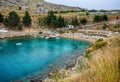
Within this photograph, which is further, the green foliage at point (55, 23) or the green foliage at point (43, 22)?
the green foliage at point (43, 22)

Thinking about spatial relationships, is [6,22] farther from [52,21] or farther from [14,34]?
[52,21]

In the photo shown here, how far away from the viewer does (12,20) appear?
74.8 metres

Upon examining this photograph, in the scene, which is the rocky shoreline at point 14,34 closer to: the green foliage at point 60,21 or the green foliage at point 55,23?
the green foliage at point 55,23

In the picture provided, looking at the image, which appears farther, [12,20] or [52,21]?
[52,21]

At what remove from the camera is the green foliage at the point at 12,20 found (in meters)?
74.6

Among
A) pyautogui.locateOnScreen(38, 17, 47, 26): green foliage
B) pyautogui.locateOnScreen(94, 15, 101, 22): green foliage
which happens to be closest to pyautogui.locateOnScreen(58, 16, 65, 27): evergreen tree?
pyautogui.locateOnScreen(38, 17, 47, 26): green foliage

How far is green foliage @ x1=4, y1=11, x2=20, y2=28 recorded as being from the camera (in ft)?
245

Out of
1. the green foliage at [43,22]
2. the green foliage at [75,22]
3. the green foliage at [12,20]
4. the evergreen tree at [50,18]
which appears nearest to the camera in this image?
the green foliage at [12,20]

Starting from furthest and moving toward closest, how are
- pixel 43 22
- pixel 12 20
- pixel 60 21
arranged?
pixel 43 22 → pixel 60 21 → pixel 12 20

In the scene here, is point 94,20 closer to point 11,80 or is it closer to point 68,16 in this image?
point 68,16

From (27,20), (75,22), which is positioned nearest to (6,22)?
(27,20)

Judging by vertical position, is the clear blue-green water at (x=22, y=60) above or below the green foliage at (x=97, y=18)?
below

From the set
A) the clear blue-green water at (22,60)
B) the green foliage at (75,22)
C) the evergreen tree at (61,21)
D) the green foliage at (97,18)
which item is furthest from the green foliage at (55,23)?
the clear blue-green water at (22,60)

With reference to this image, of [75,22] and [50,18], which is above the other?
[50,18]
